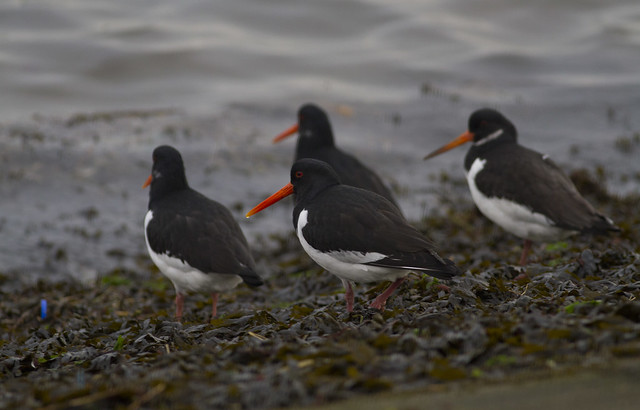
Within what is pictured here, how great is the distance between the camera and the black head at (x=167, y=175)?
20.5 ft

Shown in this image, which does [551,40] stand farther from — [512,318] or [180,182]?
[512,318]

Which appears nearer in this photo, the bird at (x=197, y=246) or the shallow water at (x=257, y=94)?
the bird at (x=197, y=246)

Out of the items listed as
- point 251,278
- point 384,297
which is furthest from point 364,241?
point 251,278

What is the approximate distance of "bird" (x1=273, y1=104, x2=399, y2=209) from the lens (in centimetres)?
691

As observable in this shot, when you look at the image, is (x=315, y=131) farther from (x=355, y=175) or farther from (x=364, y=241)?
(x=364, y=241)

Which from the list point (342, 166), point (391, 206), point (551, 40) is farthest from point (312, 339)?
point (551, 40)

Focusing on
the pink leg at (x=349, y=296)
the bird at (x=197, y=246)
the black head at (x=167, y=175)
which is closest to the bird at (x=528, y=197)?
the pink leg at (x=349, y=296)

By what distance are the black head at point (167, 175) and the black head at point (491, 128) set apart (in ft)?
10.1

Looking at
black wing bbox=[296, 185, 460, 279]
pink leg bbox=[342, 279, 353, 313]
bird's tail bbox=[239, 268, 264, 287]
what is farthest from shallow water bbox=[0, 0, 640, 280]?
black wing bbox=[296, 185, 460, 279]

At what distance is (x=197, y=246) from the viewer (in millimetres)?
5516

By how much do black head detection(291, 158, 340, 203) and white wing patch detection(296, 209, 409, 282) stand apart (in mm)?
525

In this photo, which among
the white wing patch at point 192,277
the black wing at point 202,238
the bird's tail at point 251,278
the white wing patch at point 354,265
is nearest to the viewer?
the white wing patch at point 354,265

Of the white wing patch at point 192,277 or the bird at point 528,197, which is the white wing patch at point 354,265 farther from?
the bird at point 528,197

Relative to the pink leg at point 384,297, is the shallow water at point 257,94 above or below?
above
